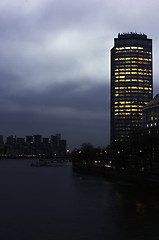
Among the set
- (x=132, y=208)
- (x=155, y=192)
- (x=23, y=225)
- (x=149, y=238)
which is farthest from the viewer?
(x=155, y=192)

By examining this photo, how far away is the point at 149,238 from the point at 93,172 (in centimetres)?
12122

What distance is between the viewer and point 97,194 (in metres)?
79.4

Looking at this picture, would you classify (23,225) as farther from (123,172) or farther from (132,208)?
(123,172)

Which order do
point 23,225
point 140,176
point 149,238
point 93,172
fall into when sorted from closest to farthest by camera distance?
1. point 149,238
2. point 23,225
3. point 140,176
4. point 93,172

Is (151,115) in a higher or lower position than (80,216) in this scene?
higher

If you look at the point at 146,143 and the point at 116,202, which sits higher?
the point at 146,143

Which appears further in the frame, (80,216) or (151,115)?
(151,115)

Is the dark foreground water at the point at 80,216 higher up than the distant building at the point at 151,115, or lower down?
lower down

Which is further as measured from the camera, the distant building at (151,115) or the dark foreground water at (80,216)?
the distant building at (151,115)

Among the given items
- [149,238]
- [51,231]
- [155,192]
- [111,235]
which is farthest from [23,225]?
[155,192]

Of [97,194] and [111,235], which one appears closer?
[111,235]

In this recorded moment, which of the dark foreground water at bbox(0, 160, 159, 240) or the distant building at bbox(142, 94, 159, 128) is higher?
the distant building at bbox(142, 94, 159, 128)

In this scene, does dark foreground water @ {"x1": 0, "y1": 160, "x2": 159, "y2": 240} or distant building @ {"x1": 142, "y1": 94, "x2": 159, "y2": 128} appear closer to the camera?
dark foreground water @ {"x1": 0, "y1": 160, "x2": 159, "y2": 240}

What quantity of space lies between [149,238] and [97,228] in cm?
878
